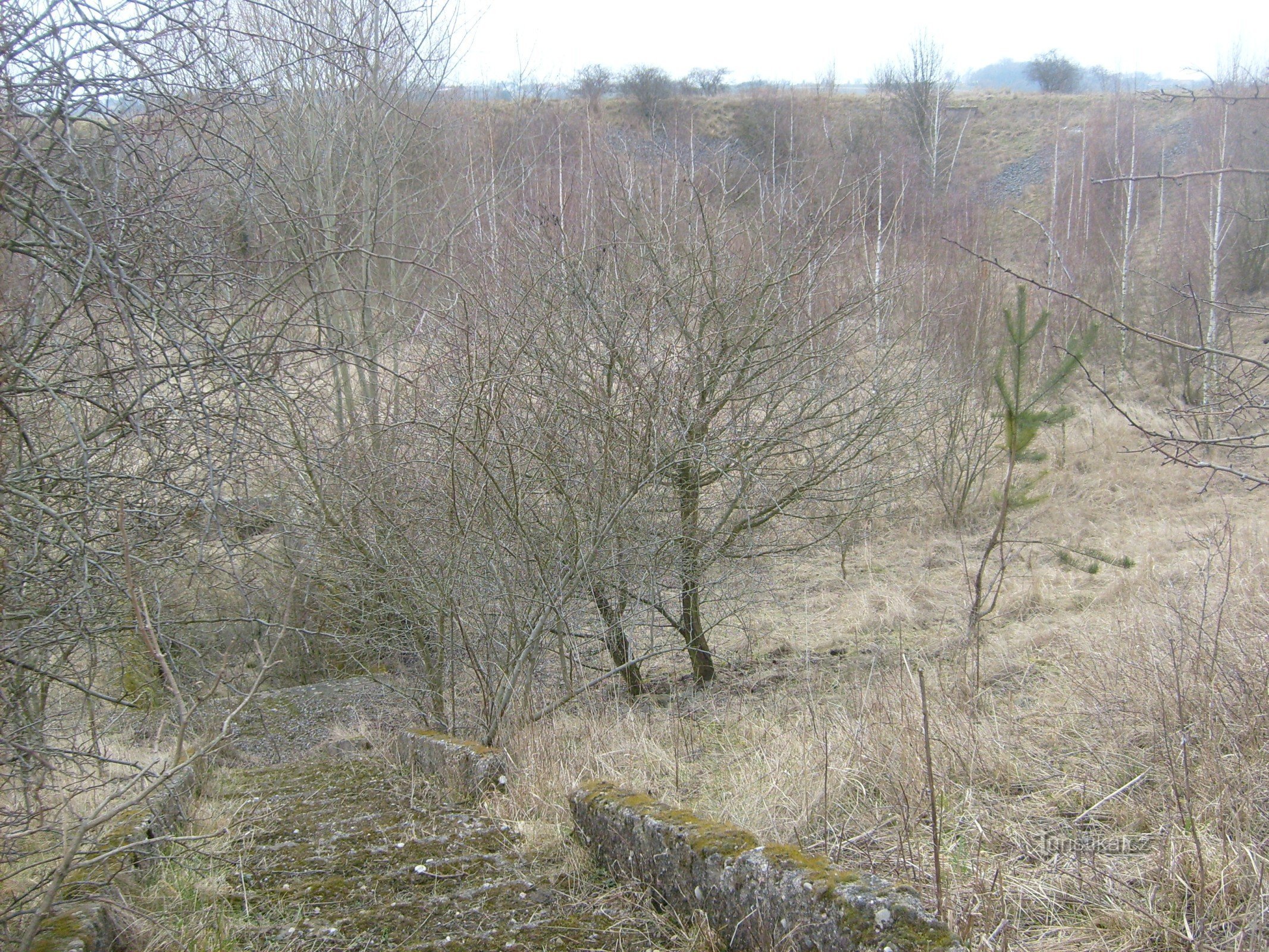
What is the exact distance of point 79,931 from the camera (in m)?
2.17

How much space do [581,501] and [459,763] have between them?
7.64 ft

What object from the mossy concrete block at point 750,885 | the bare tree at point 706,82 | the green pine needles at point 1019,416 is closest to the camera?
the mossy concrete block at point 750,885

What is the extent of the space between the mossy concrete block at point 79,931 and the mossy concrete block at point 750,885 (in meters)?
1.44

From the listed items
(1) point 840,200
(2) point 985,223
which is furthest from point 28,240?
(2) point 985,223

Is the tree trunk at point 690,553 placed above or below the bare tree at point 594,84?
below

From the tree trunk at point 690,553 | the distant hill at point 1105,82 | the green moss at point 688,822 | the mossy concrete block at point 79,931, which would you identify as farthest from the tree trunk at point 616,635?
the distant hill at point 1105,82

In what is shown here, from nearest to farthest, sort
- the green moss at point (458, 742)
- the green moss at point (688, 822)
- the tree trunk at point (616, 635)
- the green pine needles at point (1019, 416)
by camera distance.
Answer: the green moss at point (688, 822) < the green moss at point (458, 742) < the green pine needles at point (1019, 416) < the tree trunk at point (616, 635)

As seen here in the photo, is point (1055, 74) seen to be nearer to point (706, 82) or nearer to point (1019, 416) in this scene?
point (706, 82)

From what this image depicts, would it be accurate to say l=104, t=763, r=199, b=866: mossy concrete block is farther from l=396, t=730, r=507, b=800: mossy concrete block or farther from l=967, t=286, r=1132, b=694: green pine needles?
l=967, t=286, r=1132, b=694: green pine needles

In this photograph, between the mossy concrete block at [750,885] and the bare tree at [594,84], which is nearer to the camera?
the mossy concrete block at [750,885]

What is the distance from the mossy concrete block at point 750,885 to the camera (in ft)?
6.18


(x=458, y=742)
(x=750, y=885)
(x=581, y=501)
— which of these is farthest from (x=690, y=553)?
(x=750, y=885)

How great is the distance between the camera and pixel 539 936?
2574 millimetres

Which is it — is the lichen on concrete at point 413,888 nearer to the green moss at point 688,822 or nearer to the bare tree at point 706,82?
the green moss at point 688,822
